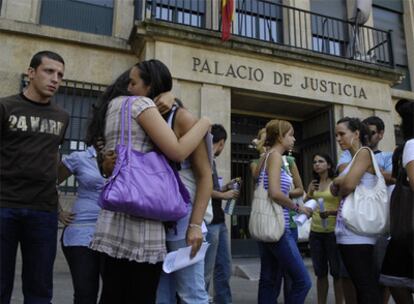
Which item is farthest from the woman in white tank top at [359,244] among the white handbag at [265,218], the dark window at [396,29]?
the dark window at [396,29]

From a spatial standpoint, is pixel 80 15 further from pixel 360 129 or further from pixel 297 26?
pixel 360 129

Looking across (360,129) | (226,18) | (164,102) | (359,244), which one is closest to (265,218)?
(359,244)

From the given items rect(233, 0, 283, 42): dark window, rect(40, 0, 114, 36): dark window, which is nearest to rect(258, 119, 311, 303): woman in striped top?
rect(233, 0, 283, 42): dark window

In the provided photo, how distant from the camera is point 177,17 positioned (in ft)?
31.2

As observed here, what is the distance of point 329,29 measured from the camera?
11156mm

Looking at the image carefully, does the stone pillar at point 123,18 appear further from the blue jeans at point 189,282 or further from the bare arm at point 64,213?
the blue jeans at point 189,282

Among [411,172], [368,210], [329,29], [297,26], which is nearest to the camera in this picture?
[411,172]

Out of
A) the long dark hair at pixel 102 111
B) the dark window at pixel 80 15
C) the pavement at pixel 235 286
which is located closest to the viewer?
the long dark hair at pixel 102 111

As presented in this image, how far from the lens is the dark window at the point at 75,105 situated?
7.82 m

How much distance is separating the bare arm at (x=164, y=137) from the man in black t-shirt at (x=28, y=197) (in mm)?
1091

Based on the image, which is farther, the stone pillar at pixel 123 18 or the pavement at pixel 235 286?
the stone pillar at pixel 123 18

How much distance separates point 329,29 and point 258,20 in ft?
7.73

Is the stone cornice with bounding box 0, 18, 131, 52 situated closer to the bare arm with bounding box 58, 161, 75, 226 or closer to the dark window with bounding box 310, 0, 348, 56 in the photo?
the dark window with bounding box 310, 0, 348, 56

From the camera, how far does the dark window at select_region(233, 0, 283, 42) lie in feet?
32.0
